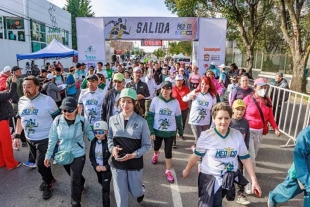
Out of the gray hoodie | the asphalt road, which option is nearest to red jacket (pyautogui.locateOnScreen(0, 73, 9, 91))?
the gray hoodie

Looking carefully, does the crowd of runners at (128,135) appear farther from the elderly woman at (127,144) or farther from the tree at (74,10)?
the tree at (74,10)

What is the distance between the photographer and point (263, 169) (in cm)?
507

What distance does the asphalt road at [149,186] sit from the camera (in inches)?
150

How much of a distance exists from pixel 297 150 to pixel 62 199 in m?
3.35

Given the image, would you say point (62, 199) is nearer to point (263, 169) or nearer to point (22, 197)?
point (22, 197)

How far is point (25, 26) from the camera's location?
24109mm

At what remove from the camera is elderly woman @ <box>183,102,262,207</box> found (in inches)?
107

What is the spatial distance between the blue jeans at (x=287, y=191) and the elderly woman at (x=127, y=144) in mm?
1768

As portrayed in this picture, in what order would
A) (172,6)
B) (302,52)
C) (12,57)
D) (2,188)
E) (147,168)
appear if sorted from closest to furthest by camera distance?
1. (2,188)
2. (147,168)
3. (302,52)
4. (12,57)
5. (172,6)

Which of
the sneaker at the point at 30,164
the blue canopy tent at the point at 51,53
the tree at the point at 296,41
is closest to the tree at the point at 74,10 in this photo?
the blue canopy tent at the point at 51,53

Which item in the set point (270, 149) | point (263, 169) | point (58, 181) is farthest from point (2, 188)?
point (270, 149)

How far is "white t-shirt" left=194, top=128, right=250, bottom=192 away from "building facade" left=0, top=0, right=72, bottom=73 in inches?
856

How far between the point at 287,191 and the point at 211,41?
11.8 m

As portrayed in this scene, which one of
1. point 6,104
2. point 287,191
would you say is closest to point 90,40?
point 6,104
